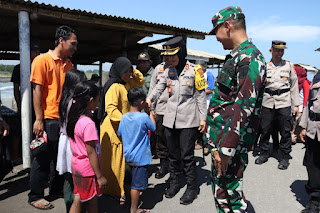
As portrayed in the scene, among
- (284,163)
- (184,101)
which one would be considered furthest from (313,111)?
(284,163)

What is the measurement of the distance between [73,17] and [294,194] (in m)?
5.34

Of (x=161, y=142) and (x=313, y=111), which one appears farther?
(x=161, y=142)

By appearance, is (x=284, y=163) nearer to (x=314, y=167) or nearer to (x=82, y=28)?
(x=314, y=167)

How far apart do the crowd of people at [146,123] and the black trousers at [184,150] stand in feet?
0.05

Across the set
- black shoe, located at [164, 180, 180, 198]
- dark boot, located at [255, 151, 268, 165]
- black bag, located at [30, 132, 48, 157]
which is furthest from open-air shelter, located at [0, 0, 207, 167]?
dark boot, located at [255, 151, 268, 165]

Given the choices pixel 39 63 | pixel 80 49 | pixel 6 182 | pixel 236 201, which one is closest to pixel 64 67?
pixel 39 63

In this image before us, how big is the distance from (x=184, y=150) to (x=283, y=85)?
2641mm

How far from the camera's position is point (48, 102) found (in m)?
3.12

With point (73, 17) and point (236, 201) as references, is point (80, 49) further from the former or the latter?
point (236, 201)

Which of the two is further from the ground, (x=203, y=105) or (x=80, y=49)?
(x=80, y=49)

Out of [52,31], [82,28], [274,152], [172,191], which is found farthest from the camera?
[52,31]

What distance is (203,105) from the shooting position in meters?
3.61

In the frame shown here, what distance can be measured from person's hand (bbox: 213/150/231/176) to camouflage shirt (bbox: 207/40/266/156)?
56mm

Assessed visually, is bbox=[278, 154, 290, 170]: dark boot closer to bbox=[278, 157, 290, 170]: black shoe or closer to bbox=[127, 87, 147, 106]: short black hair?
bbox=[278, 157, 290, 170]: black shoe
